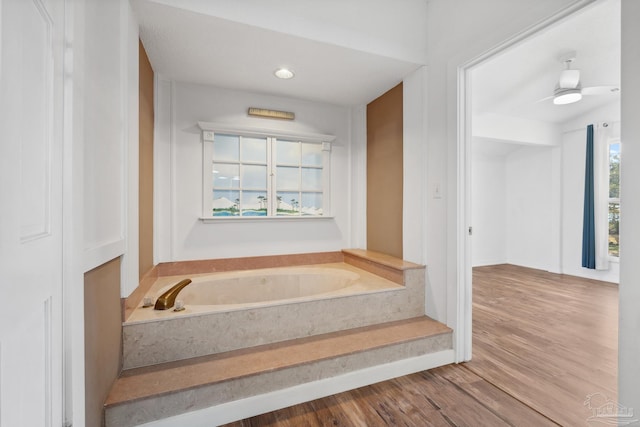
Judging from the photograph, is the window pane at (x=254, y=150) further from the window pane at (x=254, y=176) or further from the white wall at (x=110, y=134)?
the white wall at (x=110, y=134)

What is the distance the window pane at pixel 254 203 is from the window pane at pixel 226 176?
15cm

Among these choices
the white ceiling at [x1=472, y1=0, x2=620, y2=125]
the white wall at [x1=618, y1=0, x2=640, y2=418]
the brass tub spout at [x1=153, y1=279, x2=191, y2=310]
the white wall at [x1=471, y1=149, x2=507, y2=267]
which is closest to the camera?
the white wall at [x1=618, y1=0, x2=640, y2=418]

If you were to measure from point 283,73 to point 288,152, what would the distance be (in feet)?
2.88

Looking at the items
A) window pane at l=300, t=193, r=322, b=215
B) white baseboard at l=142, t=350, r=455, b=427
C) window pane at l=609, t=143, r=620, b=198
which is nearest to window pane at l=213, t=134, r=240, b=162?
window pane at l=300, t=193, r=322, b=215

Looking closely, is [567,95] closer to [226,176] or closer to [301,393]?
[226,176]

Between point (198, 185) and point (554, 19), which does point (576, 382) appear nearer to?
point (554, 19)

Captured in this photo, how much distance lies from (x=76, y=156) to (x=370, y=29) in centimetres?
212

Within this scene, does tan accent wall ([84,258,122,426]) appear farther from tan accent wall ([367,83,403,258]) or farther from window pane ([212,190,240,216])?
tan accent wall ([367,83,403,258])

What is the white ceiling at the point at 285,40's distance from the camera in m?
1.85

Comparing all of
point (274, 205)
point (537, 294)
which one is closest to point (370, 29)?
point (274, 205)

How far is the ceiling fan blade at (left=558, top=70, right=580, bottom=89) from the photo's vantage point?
2.96 m

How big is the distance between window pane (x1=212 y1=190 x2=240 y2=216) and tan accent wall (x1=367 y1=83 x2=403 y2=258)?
1514 mm

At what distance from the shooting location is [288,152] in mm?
3236

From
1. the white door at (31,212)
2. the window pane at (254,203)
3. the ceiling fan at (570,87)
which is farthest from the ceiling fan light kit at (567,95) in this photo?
the white door at (31,212)
